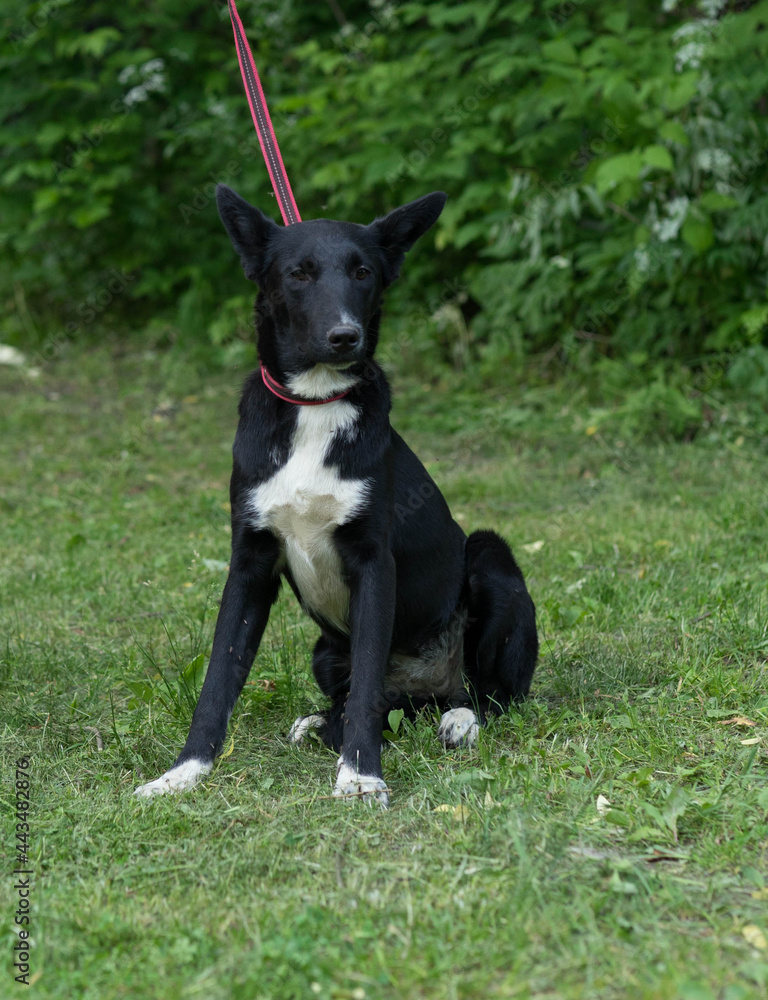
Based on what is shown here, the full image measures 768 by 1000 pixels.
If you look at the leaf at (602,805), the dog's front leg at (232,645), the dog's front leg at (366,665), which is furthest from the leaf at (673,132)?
the leaf at (602,805)

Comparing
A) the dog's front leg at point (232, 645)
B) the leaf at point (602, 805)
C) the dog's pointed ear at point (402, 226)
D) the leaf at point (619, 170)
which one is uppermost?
the dog's pointed ear at point (402, 226)

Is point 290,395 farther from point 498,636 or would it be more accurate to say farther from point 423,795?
point 423,795

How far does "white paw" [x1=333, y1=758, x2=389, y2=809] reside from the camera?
7.64 feet

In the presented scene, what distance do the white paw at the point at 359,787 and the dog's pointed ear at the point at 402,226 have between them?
1345mm

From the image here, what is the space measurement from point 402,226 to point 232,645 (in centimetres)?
124

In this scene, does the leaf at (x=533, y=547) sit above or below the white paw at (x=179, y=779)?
below

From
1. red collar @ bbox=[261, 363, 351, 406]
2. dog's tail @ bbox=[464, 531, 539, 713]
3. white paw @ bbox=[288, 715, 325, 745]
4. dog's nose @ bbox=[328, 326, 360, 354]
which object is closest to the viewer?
dog's nose @ bbox=[328, 326, 360, 354]

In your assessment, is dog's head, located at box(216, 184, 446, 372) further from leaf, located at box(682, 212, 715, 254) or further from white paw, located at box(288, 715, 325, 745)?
leaf, located at box(682, 212, 715, 254)

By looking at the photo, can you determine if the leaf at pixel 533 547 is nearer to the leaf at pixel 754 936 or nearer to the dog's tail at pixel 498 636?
the dog's tail at pixel 498 636

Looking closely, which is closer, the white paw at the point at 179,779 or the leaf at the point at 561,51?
the white paw at the point at 179,779

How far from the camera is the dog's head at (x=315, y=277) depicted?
2564 mm

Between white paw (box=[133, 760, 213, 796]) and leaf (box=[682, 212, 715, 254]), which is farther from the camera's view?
leaf (box=[682, 212, 715, 254])

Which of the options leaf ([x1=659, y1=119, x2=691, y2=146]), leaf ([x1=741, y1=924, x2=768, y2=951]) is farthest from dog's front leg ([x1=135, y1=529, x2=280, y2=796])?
leaf ([x1=659, y1=119, x2=691, y2=146])

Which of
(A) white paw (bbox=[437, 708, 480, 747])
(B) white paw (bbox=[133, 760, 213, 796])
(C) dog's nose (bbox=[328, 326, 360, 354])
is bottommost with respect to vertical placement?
(A) white paw (bbox=[437, 708, 480, 747])
